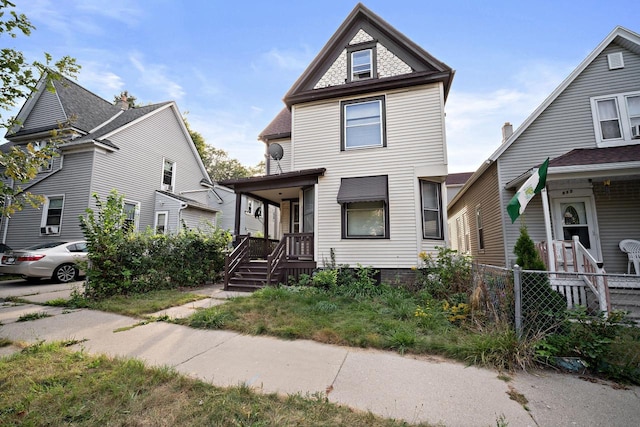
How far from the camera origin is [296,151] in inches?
382

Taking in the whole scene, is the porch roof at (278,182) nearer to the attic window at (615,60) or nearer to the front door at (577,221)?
the front door at (577,221)

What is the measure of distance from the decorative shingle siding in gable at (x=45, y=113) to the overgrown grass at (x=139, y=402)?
51.9ft

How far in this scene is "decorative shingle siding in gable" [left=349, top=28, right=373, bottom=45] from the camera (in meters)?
9.60

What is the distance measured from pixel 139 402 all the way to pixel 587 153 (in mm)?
10790

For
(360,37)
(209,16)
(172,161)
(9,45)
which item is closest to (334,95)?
(360,37)

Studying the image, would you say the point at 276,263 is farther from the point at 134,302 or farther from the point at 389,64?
the point at 389,64

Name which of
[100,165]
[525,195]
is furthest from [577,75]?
[100,165]

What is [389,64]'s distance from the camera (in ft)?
30.1

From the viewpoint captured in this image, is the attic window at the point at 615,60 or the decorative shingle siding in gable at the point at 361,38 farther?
the decorative shingle siding in gable at the point at 361,38

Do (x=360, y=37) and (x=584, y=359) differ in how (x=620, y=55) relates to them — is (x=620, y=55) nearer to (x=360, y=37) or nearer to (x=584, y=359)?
(x=360, y=37)

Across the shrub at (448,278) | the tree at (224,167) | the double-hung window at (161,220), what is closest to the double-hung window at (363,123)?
the shrub at (448,278)

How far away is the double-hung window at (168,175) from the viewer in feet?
53.1

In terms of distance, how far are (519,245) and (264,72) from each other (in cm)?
1069

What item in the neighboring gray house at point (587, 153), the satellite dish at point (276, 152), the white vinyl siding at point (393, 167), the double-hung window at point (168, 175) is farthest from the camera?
the double-hung window at point (168, 175)
